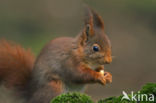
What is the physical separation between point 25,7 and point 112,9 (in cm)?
239

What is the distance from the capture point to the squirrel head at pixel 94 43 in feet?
9.30

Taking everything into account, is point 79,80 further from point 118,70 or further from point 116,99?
point 118,70

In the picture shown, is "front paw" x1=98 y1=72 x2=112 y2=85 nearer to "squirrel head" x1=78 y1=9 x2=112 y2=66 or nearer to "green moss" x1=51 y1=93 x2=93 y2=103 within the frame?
"squirrel head" x1=78 y1=9 x2=112 y2=66

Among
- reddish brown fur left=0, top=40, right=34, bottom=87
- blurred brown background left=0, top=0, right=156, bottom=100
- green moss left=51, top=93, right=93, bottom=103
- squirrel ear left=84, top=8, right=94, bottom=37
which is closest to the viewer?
green moss left=51, top=93, right=93, bottom=103

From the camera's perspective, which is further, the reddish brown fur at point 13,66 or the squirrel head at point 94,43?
the reddish brown fur at point 13,66

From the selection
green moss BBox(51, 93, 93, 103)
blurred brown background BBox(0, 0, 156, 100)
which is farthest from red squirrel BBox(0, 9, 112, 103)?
blurred brown background BBox(0, 0, 156, 100)

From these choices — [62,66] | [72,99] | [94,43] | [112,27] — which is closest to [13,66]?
[62,66]

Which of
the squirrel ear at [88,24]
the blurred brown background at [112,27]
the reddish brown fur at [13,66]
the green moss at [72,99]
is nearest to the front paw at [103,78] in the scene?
the squirrel ear at [88,24]

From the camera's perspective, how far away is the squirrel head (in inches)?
112

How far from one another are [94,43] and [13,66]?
2.29 feet

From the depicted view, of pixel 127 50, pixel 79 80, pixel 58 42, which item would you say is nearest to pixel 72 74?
pixel 79 80

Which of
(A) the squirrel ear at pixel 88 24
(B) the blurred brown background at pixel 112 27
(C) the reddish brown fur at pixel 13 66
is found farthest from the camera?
(B) the blurred brown background at pixel 112 27

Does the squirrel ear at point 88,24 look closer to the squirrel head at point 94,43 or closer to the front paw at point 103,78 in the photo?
the squirrel head at point 94,43

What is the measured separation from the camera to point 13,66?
3.08 m
